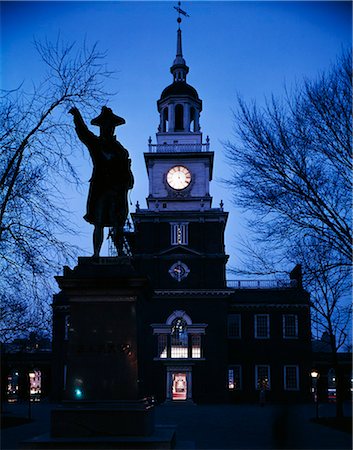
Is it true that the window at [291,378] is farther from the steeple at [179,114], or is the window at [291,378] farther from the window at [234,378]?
the steeple at [179,114]

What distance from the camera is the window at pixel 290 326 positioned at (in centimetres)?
4994

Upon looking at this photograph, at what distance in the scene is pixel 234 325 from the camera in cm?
5038

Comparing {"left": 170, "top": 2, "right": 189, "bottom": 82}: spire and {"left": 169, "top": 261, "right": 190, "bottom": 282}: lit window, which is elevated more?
{"left": 170, "top": 2, "right": 189, "bottom": 82}: spire

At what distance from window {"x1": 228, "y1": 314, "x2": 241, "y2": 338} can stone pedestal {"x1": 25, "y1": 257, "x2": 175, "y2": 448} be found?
3939cm

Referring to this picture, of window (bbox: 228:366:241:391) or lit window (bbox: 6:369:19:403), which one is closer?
window (bbox: 228:366:241:391)

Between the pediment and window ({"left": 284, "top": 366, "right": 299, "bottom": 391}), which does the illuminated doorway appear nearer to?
window ({"left": 284, "top": 366, "right": 299, "bottom": 391})

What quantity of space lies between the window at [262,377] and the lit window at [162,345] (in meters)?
8.44

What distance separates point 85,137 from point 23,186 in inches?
151

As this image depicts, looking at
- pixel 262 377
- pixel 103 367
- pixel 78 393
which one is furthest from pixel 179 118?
pixel 78 393

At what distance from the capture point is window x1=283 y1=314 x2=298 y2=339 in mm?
49938

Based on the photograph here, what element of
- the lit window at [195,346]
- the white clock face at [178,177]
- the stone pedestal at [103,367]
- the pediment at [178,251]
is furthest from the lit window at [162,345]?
the stone pedestal at [103,367]

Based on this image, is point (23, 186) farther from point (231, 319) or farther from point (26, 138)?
point (231, 319)

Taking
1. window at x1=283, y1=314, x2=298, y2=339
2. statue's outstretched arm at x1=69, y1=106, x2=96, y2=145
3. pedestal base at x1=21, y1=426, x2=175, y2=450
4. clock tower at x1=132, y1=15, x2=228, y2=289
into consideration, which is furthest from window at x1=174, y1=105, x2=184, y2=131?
pedestal base at x1=21, y1=426, x2=175, y2=450

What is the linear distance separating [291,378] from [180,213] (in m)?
16.5
